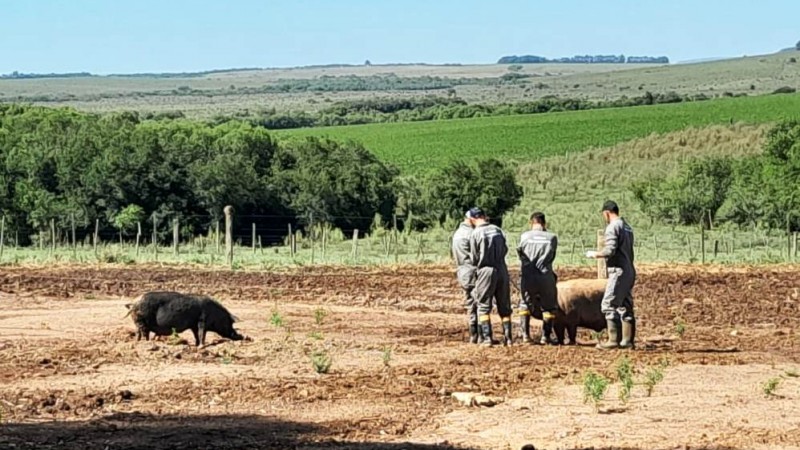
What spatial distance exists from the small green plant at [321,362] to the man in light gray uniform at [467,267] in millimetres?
2443

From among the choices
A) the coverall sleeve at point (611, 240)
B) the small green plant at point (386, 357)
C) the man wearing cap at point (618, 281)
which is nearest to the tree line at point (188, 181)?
the small green plant at point (386, 357)

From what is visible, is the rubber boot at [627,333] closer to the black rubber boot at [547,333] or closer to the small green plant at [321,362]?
the black rubber boot at [547,333]

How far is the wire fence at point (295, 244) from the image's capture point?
33.9 m

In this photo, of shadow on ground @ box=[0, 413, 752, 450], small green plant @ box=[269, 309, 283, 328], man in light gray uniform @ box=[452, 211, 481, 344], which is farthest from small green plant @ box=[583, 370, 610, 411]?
small green plant @ box=[269, 309, 283, 328]

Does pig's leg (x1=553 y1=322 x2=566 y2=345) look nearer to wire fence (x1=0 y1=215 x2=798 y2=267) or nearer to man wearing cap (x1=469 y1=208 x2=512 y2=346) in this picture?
man wearing cap (x1=469 y1=208 x2=512 y2=346)

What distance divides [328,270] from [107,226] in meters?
18.7

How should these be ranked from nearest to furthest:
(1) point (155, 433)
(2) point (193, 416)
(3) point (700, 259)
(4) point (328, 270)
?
1. (1) point (155, 433)
2. (2) point (193, 416)
3. (4) point (328, 270)
4. (3) point (700, 259)

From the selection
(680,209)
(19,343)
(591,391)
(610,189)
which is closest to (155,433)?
(591,391)

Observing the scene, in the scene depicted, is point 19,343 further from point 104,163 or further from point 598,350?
point 104,163

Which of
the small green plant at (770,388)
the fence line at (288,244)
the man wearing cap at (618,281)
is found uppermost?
the man wearing cap at (618,281)

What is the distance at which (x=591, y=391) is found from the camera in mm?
12258

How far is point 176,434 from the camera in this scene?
1113 cm

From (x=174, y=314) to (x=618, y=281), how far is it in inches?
216

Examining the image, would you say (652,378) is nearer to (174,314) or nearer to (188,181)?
(174,314)
